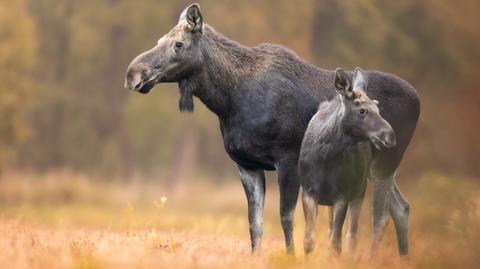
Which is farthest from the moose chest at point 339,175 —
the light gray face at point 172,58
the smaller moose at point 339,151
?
the light gray face at point 172,58

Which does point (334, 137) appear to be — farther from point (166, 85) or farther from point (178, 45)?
A: point (166, 85)

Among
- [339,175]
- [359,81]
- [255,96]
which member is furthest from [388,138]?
[255,96]

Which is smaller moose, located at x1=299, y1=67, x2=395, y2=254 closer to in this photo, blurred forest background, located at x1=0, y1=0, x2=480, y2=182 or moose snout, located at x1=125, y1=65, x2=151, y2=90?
moose snout, located at x1=125, y1=65, x2=151, y2=90

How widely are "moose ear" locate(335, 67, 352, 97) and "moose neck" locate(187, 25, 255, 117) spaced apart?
171 cm

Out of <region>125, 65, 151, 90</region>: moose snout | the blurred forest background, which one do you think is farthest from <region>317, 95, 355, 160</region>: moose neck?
the blurred forest background

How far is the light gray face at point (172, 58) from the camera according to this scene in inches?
400

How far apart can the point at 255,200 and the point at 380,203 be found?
1.70 m

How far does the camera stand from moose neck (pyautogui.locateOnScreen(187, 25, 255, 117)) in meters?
10.9

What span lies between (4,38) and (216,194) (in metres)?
9.60

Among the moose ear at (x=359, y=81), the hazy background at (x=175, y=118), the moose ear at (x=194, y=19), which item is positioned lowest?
the hazy background at (x=175, y=118)

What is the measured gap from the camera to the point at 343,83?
967 centimetres

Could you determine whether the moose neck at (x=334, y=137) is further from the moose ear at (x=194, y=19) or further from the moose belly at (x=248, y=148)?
the moose ear at (x=194, y=19)

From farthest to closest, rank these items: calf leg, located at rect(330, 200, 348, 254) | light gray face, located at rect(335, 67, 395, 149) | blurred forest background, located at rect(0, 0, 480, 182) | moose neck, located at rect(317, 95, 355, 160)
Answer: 1. blurred forest background, located at rect(0, 0, 480, 182)
2. calf leg, located at rect(330, 200, 348, 254)
3. moose neck, located at rect(317, 95, 355, 160)
4. light gray face, located at rect(335, 67, 395, 149)

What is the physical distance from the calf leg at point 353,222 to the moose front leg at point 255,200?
3.72 ft
